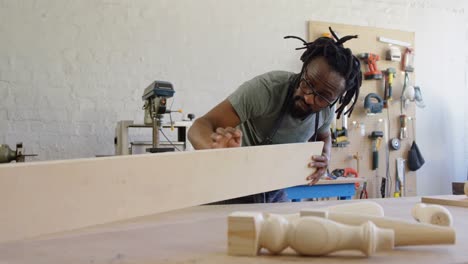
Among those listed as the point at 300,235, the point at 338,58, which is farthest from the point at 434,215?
the point at 338,58

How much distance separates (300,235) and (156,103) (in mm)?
1591

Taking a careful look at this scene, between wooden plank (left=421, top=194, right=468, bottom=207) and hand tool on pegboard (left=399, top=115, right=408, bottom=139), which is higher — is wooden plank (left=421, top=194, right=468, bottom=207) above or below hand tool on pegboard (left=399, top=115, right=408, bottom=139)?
below

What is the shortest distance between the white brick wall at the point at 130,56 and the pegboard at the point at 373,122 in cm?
11

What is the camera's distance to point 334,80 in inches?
53.1

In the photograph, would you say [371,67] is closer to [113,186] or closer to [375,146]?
[375,146]

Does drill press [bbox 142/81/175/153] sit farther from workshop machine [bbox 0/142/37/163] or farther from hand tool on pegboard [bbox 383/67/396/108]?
hand tool on pegboard [bbox 383/67/396/108]

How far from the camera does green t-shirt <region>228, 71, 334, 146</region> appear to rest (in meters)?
1.48

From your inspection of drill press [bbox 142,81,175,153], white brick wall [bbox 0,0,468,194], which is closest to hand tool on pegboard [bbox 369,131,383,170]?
white brick wall [bbox 0,0,468,194]

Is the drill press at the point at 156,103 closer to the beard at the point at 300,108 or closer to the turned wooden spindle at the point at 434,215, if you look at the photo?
the beard at the point at 300,108

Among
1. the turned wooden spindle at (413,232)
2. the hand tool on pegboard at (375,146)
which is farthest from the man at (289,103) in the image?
the hand tool on pegboard at (375,146)

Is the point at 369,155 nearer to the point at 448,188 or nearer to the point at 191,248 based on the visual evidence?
the point at 448,188

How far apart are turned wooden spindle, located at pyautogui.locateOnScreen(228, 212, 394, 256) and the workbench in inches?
0.6

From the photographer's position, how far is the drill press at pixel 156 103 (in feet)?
6.74

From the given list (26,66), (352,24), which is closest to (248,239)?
(26,66)
